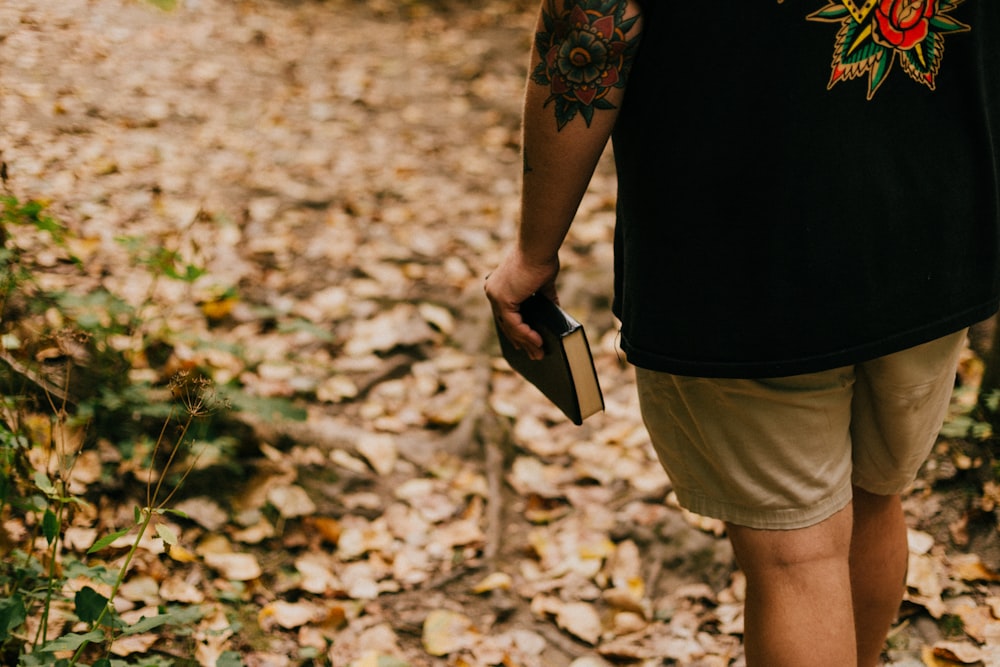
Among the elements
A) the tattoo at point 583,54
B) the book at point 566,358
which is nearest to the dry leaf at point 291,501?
the book at point 566,358

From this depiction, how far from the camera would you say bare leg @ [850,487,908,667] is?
1.52 metres

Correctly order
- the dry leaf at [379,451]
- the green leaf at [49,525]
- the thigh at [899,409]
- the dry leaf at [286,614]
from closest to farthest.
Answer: the thigh at [899,409]
the green leaf at [49,525]
the dry leaf at [286,614]
the dry leaf at [379,451]

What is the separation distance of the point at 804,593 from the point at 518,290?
0.64 metres

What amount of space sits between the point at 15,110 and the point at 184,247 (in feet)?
2.66

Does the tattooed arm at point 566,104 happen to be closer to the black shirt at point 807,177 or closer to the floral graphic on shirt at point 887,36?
the black shirt at point 807,177

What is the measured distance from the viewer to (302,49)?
525 cm

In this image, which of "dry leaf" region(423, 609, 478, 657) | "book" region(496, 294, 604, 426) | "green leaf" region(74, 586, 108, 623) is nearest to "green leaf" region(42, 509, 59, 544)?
"green leaf" region(74, 586, 108, 623)

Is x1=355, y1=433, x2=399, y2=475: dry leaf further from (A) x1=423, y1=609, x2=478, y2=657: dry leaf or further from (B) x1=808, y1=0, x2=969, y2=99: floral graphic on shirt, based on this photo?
(B) x1=808, y1=0, x2=969, y2=99: floral graphic on shirt

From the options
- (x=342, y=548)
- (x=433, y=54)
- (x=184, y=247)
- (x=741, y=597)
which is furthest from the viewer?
(x=433, y=54)

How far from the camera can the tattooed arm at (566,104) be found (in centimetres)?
107

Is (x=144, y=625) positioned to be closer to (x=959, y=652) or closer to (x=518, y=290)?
(x=518, y=290)

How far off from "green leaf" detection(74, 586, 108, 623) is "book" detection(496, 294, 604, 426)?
83cm

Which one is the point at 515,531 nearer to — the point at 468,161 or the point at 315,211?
the point at 315,211

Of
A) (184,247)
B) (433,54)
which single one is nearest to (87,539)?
(184,247)
